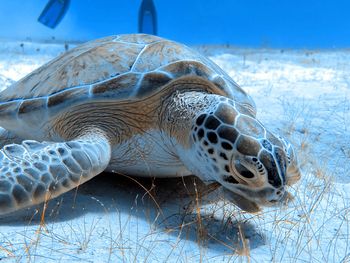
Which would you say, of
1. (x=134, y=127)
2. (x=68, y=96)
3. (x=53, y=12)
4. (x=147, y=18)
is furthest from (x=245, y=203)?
(x=53, y=12)

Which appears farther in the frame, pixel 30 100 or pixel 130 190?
pixel 30 100

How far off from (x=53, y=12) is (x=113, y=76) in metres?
17.3

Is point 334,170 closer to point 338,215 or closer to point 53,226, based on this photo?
point 338,215

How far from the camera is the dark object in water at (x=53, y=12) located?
55.9 feet

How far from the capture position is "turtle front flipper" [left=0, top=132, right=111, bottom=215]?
2008 millimetres

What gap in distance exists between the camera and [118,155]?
8.92ft

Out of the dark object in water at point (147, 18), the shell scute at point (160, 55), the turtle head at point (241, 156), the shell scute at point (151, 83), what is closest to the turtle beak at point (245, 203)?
the turtle head at point (241, 156)

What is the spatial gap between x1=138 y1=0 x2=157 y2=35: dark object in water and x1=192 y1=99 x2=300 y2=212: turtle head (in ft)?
54.0

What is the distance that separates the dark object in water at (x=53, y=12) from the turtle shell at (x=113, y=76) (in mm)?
14535

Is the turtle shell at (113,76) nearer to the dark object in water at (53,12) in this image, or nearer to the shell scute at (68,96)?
the shell scute at (68,96)

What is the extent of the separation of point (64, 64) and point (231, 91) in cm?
139

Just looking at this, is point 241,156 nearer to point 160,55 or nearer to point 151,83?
point 151,83

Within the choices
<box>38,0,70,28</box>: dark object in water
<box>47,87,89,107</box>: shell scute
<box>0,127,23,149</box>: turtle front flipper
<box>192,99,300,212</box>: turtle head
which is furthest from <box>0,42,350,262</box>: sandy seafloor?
<box>38,0,70,28</box>: dark object in water

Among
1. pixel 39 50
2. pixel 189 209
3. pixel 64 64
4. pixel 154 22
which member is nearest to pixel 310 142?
pixel 189 209
